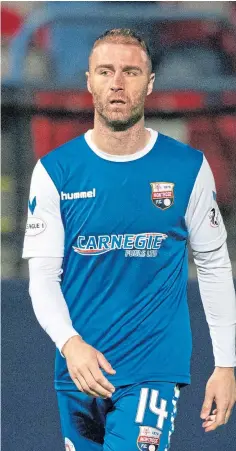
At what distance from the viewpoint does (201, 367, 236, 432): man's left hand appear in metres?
4.02

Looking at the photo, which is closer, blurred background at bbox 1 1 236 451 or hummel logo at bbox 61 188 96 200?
hummel logo at bbox 61 188 96 200

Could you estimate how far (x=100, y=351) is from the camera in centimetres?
409

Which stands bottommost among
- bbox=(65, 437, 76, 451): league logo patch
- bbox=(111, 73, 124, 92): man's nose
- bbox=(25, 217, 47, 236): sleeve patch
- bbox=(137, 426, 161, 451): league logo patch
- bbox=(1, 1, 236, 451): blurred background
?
bbox=(65, 437, 76, 451): league logo patch

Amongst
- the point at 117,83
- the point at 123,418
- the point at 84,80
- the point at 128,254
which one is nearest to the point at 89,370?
the point at 123,418

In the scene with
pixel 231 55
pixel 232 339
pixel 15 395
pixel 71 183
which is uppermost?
pixel 231 55

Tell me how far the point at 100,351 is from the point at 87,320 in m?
0.11

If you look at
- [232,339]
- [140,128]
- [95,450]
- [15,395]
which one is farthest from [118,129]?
[15,395]

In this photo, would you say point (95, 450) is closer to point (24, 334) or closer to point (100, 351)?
point (100, 351)

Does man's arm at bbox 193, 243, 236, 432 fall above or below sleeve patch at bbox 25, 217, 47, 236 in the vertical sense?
below

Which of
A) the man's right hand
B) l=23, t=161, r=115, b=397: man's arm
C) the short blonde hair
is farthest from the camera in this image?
the short blonde hair

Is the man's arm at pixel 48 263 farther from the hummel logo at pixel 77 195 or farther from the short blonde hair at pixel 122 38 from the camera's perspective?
the short blonde hair at pixel 122 38

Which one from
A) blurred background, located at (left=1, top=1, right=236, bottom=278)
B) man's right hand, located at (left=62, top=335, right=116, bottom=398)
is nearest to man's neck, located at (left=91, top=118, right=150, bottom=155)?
man's right hand, located at (left=62, top=335, right=116, bottom=398)

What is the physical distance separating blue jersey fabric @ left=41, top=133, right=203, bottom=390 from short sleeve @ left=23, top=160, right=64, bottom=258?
27 millimetres

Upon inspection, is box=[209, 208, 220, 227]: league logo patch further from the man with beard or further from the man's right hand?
the man's right hand
